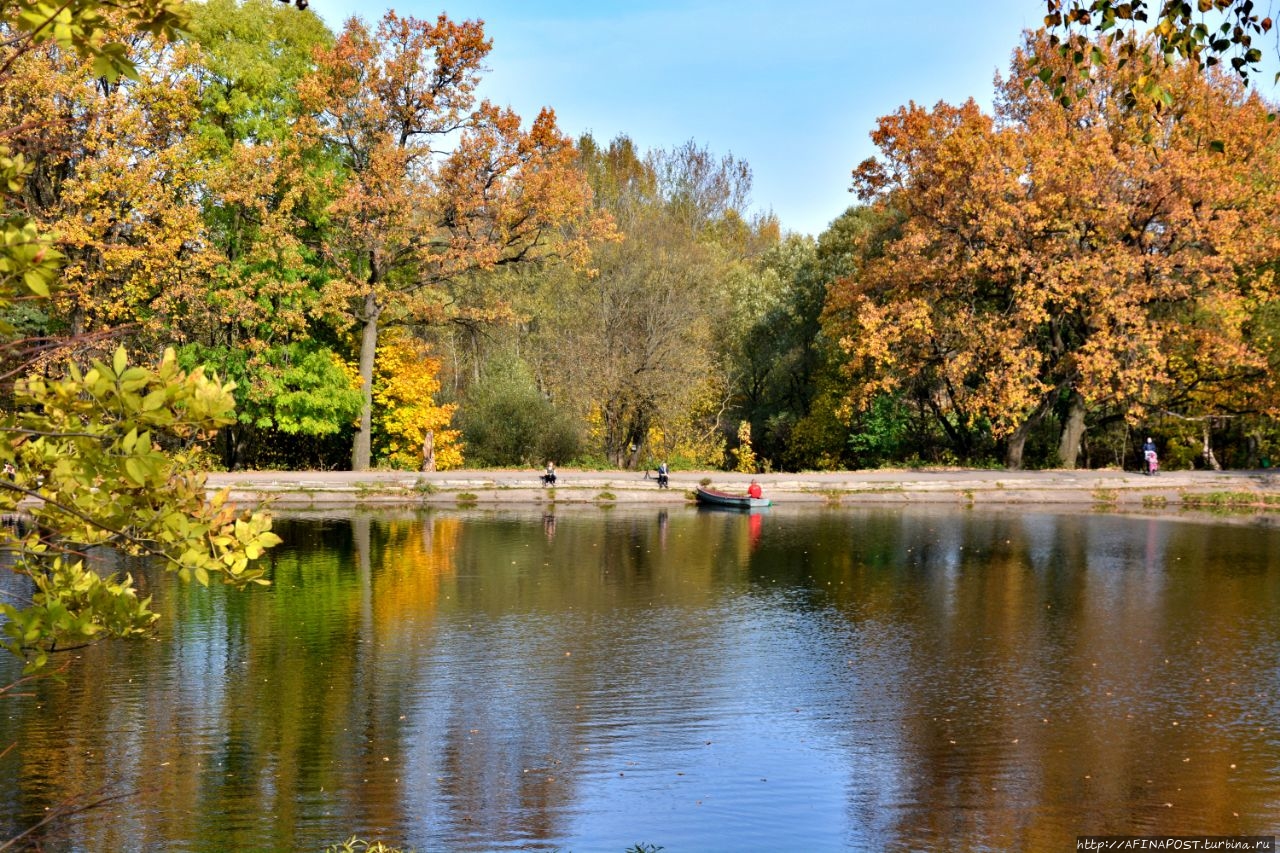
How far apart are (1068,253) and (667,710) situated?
1260 inches

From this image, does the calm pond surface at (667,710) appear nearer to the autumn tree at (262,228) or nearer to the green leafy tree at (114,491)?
the green leafy tree at (114,491)

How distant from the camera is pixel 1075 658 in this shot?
1738 cm

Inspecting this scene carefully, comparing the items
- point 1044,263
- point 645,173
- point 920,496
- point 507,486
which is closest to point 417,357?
point 507,486

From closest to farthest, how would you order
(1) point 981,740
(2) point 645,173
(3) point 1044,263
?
(1) point 981,740
(3) point 1044,263
(2) point 645,173

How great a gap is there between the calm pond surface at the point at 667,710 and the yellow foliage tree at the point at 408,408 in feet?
54.2

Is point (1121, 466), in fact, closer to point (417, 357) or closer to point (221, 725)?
point (417, 357)

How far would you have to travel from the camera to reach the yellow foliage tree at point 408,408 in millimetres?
42094

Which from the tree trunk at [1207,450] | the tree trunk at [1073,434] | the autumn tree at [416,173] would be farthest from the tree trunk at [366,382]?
the tree trunk at [1207,450]

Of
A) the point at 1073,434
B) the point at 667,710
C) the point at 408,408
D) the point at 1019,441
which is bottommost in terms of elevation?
the point at 667,710

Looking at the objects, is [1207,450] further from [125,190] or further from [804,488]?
[125,190]

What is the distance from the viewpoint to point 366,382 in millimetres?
40469

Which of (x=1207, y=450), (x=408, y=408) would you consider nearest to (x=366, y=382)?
(x=408, y=408)

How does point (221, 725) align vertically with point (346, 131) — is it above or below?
below

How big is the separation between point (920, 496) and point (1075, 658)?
2226 cm
